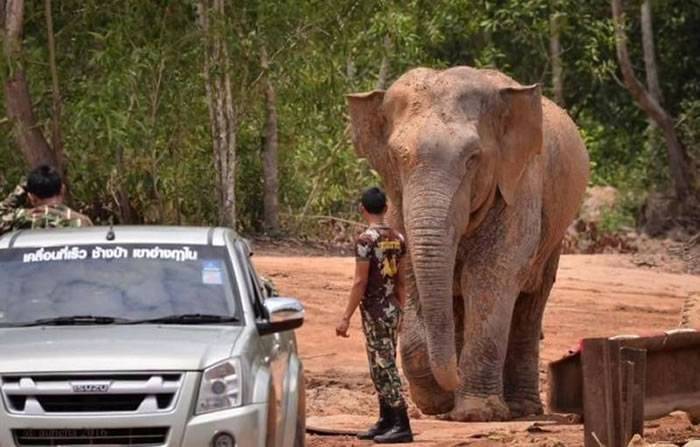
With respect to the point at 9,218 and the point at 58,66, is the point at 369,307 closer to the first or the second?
the point at 9,218

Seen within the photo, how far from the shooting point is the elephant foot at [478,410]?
15312 millimetres

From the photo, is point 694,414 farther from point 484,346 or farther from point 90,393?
point 90,393

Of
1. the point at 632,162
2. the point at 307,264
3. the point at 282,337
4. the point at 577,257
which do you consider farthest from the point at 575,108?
the point at 282,337

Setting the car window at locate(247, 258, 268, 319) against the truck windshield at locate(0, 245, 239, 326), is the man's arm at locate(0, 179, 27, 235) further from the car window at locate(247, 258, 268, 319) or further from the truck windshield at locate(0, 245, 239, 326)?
the car window at locate(247, 258, 268, 319)

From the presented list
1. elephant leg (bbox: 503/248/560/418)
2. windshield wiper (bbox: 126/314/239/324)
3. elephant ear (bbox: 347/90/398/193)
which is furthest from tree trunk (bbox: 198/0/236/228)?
windshield wiper (bbox: 126/314/239/324)

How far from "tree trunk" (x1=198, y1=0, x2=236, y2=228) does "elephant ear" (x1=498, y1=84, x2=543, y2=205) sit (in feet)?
20.2

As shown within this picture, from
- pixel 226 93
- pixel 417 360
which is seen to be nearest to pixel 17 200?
pixel 417 360

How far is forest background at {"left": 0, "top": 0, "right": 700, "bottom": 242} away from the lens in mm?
20703

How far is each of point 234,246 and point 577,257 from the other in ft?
49.4

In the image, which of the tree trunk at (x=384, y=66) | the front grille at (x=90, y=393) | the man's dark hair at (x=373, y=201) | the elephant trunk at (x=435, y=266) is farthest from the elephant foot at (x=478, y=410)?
the tree trunk at (x=384, y=66)

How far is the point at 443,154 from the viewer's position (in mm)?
15250

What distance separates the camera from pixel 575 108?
33906mm

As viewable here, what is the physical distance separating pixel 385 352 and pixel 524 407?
3.02 meters

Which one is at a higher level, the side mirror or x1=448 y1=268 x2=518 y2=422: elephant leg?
the side mirror
